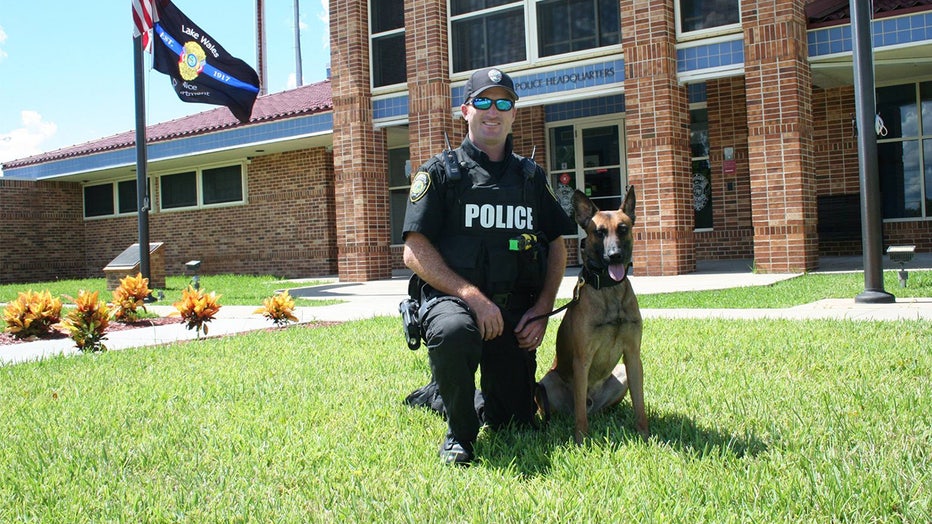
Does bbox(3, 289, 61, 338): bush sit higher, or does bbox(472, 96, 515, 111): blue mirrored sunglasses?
bbox(472, 96, 515, 111): blue mirrored sunglasses

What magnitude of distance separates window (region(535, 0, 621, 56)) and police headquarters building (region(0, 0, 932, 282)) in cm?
3

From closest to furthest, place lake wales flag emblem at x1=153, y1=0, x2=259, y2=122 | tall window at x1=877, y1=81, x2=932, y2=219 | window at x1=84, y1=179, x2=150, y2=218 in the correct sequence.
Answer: lake wales flag emblem at x1=153, y1=0, x2=259, y2=122
tall window at x1=877, y1=81, x2=932, y2=219
window at x1=84, y1=179, x2=150, y2=218

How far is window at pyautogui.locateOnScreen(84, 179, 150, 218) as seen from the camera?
2402 centimetres

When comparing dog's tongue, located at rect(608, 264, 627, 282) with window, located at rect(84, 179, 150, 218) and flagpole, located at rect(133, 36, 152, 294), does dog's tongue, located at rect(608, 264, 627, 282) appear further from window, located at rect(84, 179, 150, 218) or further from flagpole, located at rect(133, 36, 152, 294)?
window, located at rect(84, 179, 150, 218)

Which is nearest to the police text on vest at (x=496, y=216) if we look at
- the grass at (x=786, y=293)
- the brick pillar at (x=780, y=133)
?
the grass at (x=786, y=293)

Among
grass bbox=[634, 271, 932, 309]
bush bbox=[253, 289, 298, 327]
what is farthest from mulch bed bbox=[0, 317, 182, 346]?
grass bbox=[634, 271, 932, 309]

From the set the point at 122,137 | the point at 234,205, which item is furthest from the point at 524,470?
the point at 122,137

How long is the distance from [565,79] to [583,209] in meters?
11.5

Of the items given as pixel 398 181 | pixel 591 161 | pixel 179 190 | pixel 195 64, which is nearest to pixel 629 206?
pixel 195 64

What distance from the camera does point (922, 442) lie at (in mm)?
3080

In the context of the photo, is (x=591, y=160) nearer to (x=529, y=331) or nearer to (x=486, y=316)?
(x=529, y=331)

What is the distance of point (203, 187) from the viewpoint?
72.3 feet

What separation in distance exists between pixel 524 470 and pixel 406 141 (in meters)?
17.4

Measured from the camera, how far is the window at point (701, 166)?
16.2 metres
